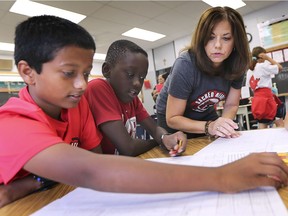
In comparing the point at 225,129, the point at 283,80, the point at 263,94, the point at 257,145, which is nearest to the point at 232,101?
the point at 225,129

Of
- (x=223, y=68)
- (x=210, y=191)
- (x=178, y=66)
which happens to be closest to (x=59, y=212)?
(x=210, y=191)

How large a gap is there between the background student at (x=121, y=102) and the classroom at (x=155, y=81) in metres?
0.06

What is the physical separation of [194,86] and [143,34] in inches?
178

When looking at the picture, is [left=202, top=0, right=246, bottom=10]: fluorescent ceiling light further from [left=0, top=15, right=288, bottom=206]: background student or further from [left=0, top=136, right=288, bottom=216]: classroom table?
[left=0, top=136, right=288, bottom=216]: classroom table

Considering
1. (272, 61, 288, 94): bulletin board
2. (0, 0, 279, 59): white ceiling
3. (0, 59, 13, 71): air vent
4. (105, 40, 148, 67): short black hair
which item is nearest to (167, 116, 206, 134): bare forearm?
(105, 40, 148, 67): short black hair

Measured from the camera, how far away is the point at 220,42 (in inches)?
44.1

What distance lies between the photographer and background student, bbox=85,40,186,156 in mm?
846

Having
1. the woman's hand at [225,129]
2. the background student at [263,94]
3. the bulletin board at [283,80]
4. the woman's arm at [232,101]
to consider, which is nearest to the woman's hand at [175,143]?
the woman's hand at [225,129]

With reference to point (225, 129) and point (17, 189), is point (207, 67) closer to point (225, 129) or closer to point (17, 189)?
point (225, 129)

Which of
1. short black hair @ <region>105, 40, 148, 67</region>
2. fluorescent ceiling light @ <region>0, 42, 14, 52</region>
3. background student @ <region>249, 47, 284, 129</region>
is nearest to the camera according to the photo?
short black hair @ <region>105, 40, 148, 67</region>

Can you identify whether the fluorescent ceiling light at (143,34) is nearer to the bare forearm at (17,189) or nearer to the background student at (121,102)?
the background student at (121,102)

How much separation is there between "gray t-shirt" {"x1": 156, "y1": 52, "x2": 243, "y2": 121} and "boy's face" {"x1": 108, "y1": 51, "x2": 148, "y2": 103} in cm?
22

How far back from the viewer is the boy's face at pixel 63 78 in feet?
1.94

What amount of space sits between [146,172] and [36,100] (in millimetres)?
404
